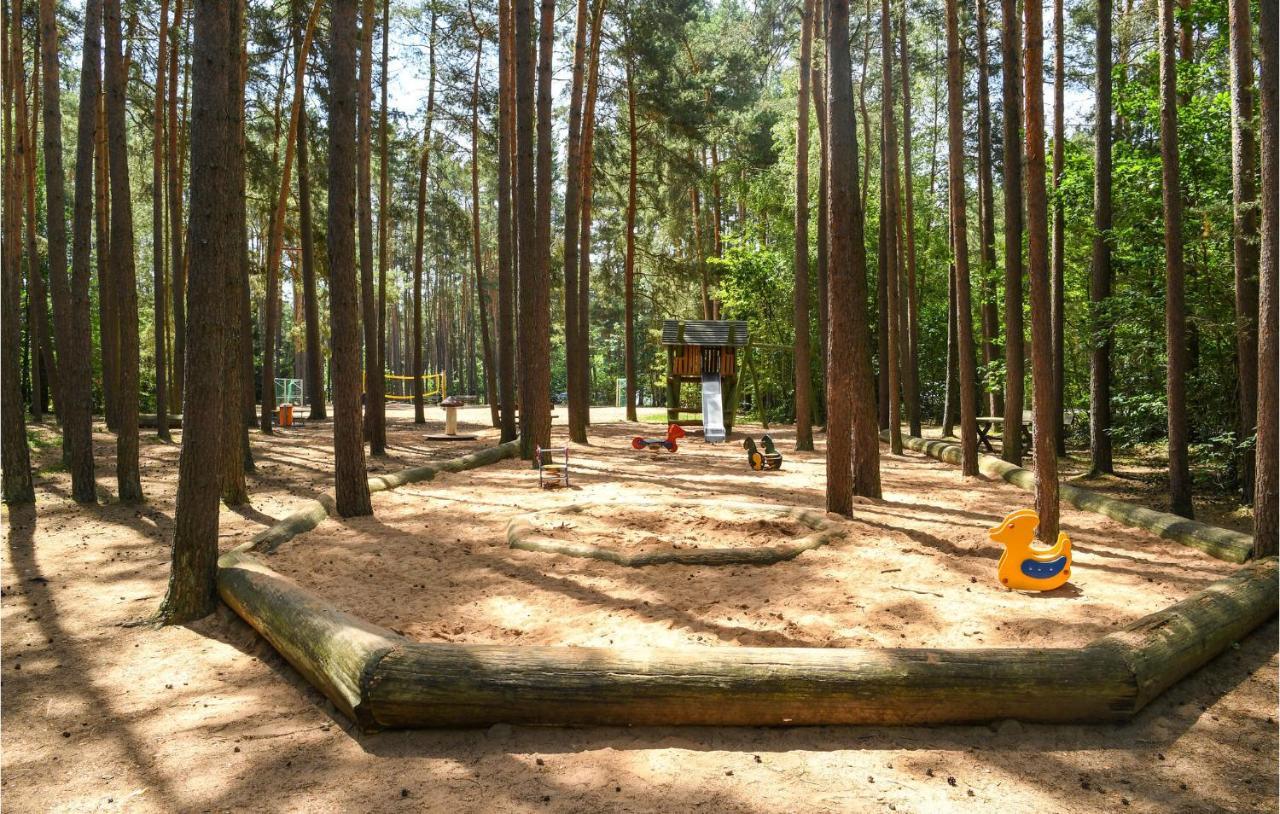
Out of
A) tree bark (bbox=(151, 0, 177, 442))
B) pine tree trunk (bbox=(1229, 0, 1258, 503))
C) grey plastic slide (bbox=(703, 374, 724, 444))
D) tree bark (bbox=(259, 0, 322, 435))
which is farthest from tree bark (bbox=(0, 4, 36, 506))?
grey plastic slide (bbox=(703, 374, 724, 444))

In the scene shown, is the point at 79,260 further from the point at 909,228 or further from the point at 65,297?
the point at 909,228

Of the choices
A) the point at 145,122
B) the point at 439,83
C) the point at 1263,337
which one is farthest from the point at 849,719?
the point at 439,83

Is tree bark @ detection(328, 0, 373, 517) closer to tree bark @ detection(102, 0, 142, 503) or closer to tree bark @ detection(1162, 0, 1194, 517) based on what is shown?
tree bark @ detection(102, 0, 142, 503)

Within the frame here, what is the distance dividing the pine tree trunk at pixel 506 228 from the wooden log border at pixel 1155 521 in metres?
9.40

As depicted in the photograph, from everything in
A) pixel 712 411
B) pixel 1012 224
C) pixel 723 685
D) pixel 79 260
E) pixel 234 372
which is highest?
pixel 1012 224

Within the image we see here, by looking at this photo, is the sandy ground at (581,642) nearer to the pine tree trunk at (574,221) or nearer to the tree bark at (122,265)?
the tree bark at (122,265)

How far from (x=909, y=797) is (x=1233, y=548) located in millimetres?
5328

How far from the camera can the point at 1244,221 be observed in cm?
797

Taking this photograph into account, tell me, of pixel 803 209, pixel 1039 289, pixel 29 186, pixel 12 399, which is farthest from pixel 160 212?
pixel 1039 289

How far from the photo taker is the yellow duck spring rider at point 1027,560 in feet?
19.7

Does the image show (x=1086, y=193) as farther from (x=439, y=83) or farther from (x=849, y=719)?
(x=439, y=83)

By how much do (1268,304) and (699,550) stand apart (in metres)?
4.88

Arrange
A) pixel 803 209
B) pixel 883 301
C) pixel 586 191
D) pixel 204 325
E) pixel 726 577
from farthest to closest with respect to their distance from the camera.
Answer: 1. pixel 586 191
2. pixel 883 301
3. pixel 803 209
4. pixel 726 577
5. pixel 204 325

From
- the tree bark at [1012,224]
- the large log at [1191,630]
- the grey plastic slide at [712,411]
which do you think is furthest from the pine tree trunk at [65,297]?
the grey plastic slide at [712,411]
